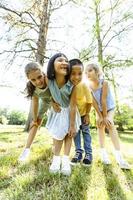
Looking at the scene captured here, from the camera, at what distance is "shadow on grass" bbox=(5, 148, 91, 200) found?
274 cm

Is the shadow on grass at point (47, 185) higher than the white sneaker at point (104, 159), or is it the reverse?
the white sneaker at point (104, 159)

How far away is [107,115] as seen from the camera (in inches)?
158

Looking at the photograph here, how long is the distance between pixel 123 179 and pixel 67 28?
27.2ft

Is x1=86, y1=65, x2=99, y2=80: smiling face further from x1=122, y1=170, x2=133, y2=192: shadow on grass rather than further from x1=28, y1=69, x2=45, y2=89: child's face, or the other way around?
x1=122, y1=170, x2=133, y2=192: shadow on grass

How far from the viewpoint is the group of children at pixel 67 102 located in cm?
355

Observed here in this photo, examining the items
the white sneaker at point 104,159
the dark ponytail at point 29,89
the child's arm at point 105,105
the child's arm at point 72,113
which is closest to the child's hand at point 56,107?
the child's arm at point 72,113

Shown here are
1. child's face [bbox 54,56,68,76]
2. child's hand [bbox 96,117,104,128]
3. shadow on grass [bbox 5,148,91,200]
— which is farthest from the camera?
child's hand [bbox 96,117,104,128]

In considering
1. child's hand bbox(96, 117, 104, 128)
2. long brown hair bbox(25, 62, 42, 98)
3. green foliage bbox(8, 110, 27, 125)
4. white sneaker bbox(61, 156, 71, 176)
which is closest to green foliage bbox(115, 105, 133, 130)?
green foliage bbox(8, 110, 27, 125)

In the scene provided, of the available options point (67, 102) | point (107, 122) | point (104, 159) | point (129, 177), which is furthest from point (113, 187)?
point (67, 102)

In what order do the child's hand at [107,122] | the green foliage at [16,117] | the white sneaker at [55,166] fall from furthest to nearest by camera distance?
the green foliage at [16,117], the child's hand at [107,122], the white sneaker at [55,166]

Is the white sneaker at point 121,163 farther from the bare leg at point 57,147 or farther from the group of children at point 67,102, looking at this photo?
the bare leg at point 57,147

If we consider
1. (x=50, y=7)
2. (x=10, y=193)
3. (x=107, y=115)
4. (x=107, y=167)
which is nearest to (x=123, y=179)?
(x=107, y=167)

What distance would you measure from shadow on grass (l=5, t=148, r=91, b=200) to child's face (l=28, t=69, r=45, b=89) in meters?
0.99

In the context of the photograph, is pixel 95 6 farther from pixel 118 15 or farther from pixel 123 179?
pixel 123 179
